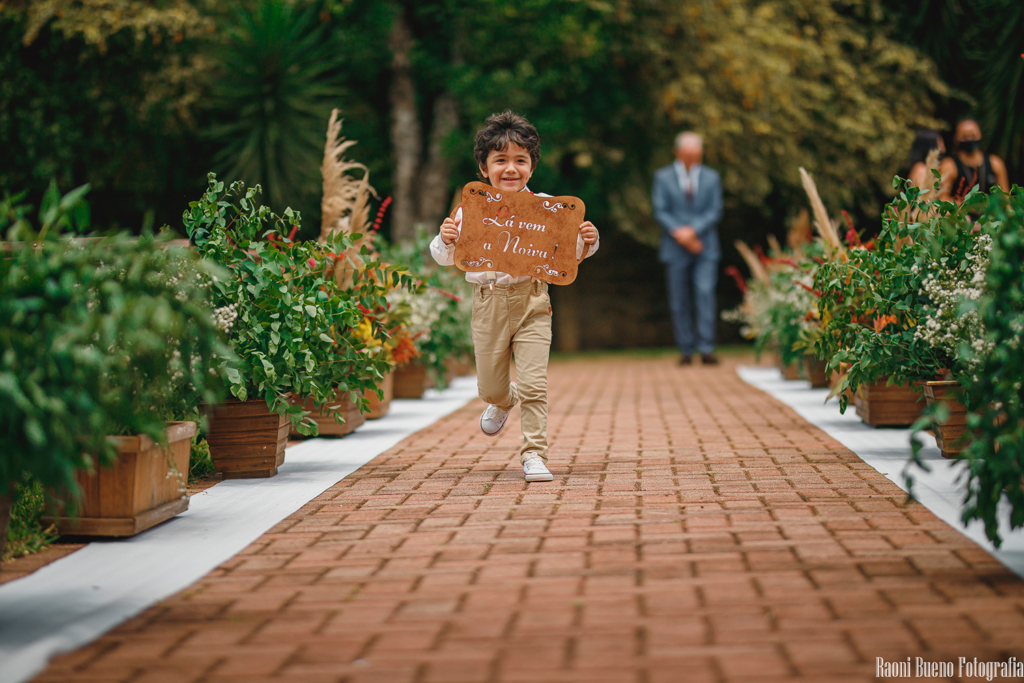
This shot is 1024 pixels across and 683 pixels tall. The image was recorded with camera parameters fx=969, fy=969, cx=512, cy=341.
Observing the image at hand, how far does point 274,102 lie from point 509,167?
808 cm

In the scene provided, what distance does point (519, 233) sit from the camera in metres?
4.48

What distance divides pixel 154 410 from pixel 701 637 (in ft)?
6.89

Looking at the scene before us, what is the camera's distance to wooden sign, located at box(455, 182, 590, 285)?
4.46m

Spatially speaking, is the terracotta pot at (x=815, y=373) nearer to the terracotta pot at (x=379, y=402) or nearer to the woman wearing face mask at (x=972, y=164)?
the woman wearing face mask at (x=972, y=164)

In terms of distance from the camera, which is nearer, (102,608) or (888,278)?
(102,608)

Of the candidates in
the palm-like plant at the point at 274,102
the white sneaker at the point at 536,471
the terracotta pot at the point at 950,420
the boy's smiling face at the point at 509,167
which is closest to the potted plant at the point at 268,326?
the boy's smiling face at the point at 509,167

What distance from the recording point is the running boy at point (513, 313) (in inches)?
176

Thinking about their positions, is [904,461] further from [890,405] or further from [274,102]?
[274,102]

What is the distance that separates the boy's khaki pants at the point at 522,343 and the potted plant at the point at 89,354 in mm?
1484

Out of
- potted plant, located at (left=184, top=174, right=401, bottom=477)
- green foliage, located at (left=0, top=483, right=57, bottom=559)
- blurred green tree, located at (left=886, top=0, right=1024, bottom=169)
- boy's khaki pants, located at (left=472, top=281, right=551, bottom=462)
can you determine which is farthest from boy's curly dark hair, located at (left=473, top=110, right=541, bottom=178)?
blurred green tree, located at (left=886, top=0, right=1024, bottom=169)

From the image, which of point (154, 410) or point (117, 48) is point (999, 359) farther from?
point (117, 48)

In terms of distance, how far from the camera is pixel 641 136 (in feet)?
45.6

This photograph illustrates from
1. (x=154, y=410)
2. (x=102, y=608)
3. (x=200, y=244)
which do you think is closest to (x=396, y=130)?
(x=200, y=244)

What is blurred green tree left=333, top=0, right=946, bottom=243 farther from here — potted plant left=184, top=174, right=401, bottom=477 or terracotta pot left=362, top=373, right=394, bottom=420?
potted plant left=184, top=174, right=401, bottom=477
